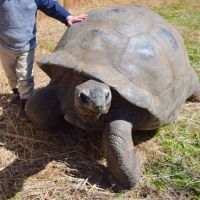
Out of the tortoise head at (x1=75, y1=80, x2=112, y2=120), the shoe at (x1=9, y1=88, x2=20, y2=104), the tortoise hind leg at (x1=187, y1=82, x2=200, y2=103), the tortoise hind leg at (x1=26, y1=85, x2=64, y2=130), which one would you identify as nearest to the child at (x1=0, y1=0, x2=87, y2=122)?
the shoe at (x1=9, y1=88, x2=20, y2=104)

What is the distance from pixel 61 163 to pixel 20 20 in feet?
4.14

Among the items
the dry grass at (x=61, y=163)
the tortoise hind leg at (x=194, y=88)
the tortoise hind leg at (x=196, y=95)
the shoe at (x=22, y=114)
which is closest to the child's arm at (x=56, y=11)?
the shoe at (x=22, y=114)

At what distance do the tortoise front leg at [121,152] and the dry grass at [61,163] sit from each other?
0.11 metres

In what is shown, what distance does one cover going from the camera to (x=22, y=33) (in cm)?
363

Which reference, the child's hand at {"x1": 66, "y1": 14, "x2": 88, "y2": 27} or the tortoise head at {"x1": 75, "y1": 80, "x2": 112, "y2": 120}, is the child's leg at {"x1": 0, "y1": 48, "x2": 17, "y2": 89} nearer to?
the child's hand at {"x1": 66, "y1": 14, "x2": 88, "y2": 27}

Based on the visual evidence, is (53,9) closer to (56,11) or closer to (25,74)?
(56,11)

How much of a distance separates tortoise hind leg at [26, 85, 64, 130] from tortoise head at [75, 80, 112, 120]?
656 mm

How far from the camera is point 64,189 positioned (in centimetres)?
317

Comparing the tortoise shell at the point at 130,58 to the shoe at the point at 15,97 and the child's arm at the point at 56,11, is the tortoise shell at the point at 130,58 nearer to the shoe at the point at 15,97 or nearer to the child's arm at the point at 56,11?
the child's arm at the point at 56,11

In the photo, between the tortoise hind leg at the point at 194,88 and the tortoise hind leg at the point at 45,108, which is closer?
the tortoise hind leg at the point at 45,108

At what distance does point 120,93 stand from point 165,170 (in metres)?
0.80

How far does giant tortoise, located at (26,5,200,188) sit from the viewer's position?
3076 millimetres

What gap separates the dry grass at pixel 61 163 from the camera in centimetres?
314

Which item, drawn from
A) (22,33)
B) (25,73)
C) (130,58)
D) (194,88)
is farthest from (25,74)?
(194,88)
